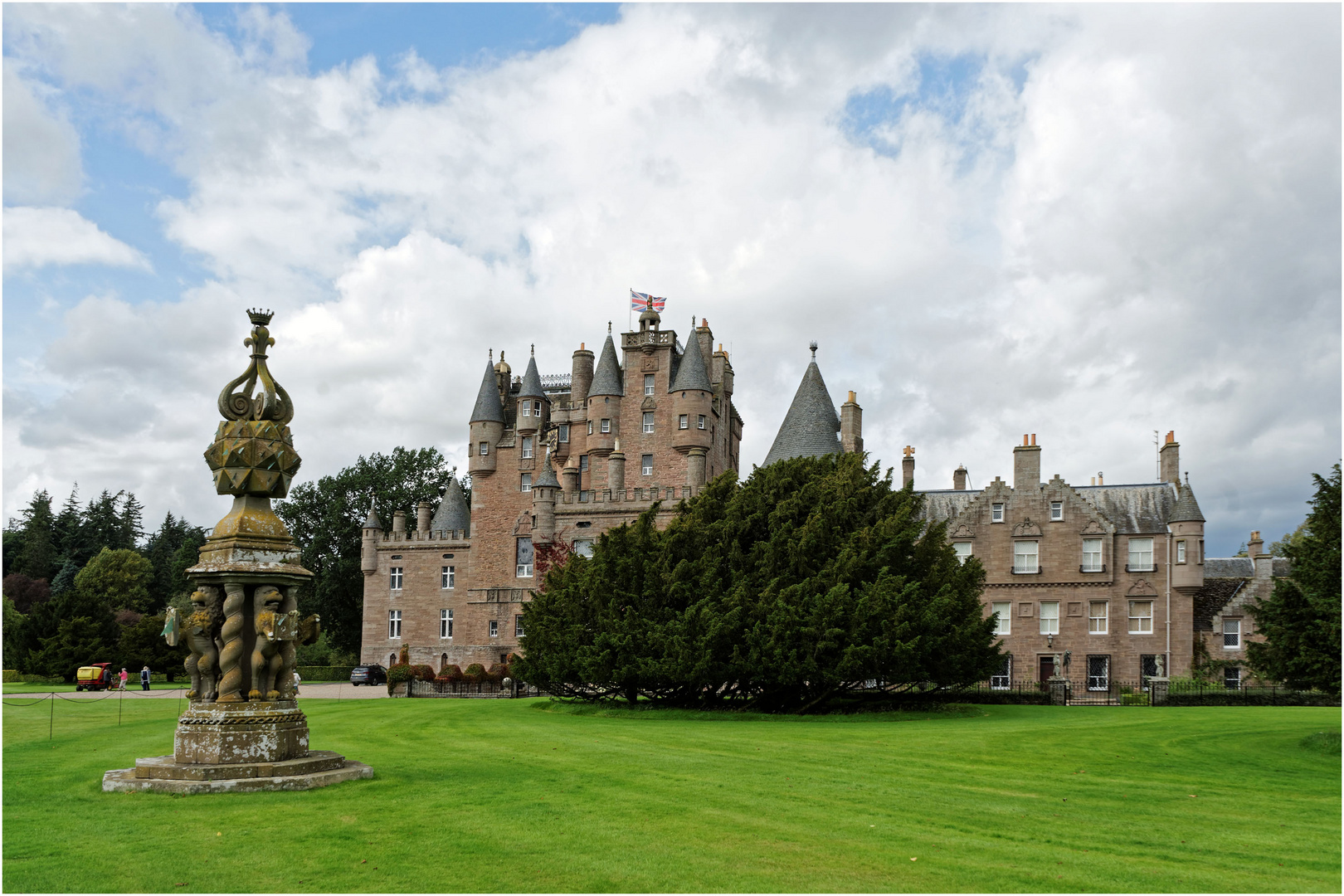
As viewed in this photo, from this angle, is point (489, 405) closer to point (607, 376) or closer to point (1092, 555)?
point (607, 376)

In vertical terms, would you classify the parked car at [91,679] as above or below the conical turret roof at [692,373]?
below

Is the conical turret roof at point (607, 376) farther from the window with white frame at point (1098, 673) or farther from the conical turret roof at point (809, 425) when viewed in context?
the window with white frame at point (1098, 673)

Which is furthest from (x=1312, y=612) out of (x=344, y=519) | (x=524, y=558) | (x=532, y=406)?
(x=344, y=519)

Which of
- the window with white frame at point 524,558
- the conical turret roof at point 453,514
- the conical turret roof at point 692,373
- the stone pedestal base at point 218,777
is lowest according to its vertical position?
the stone pedestal base at point 218,777

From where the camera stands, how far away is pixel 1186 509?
46.1 meters

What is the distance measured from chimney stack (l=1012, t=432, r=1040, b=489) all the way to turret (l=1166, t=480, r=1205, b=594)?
622 cm

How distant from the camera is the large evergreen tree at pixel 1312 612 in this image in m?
18.3

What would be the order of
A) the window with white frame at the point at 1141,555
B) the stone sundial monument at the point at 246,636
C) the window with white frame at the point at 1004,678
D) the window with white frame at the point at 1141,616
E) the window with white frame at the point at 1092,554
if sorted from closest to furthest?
1. the stone sundial monument at the point at 246,636
2. the window with white frame at the point at 1141,616
3. the window with white frame at the point at 1141,555
4. the window with white frame at the point at 1004,678
5. the window with white frame at the point at 1092,554

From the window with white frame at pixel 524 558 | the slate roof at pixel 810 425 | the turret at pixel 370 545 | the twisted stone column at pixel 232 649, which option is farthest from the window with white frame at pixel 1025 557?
the twisted stone column at pixel 232 649

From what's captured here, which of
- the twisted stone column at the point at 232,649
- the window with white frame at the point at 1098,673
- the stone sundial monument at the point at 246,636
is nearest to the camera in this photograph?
the stone sundial monument at the point at 246,636

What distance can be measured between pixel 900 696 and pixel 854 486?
652 centimetres

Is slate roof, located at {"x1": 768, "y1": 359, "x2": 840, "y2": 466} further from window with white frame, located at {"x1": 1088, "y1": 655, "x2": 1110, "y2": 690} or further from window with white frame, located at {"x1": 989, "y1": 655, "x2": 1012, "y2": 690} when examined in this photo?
window with white frame, located at {"x1": 1088, "y1": 655, "x2": 1110, "y2": 690}

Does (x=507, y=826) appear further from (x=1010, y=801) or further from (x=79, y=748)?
(x=79, y=748)

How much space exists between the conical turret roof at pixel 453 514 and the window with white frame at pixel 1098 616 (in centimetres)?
3409
